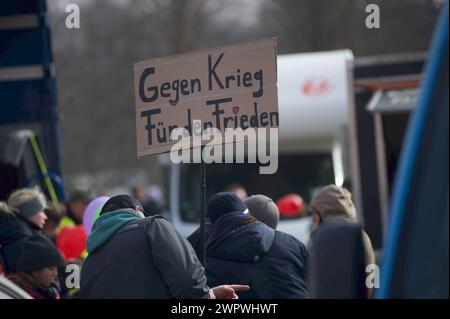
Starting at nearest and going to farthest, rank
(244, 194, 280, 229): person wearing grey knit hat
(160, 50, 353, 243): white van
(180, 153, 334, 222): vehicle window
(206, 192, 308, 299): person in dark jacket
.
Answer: (206, 192, 308, 299): person in dark jacket < (244, 194, 280, 229): person wearing grey knit hat < (180, 153, 334, 222): vehicle window < (160, 50, 353, 243): white van

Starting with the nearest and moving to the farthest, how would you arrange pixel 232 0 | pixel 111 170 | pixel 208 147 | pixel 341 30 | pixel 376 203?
1. pixel 208 147
2. pixel 376 203
3. pixel 232 0
4. pixel 341 30
5. pixel 111 170

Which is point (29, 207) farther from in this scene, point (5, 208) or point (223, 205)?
point (223, 205)

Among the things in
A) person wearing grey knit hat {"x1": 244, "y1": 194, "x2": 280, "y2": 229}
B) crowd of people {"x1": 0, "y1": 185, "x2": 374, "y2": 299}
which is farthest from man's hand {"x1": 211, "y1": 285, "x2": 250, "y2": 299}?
person wearing grey knit hat {"x1": 244, "y1": 194, "x2": 280, "y2": 229}

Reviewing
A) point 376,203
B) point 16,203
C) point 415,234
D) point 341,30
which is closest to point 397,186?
point 415,234

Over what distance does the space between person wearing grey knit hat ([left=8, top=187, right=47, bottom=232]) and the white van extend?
22.3ft

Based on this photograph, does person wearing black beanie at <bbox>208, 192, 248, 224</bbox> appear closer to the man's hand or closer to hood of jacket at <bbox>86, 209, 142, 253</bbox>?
the man's hand

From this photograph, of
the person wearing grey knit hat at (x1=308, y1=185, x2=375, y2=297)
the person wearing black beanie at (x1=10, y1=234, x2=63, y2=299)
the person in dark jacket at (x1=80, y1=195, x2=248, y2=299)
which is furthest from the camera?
the person wearing black beanie at (x1=10, y1=234, x2=63, y2=299)

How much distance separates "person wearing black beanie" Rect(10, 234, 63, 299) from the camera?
6281mm

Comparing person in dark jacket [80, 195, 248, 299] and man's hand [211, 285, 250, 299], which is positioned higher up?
person in dark jacket [80, 195, 248, 299]

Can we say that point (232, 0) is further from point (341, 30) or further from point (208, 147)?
point (208, 147)

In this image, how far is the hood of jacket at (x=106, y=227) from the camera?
4492 millimetres

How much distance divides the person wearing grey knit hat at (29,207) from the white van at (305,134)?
6.80 meters

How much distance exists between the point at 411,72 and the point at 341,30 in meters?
17.9

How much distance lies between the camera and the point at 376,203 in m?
12.5
